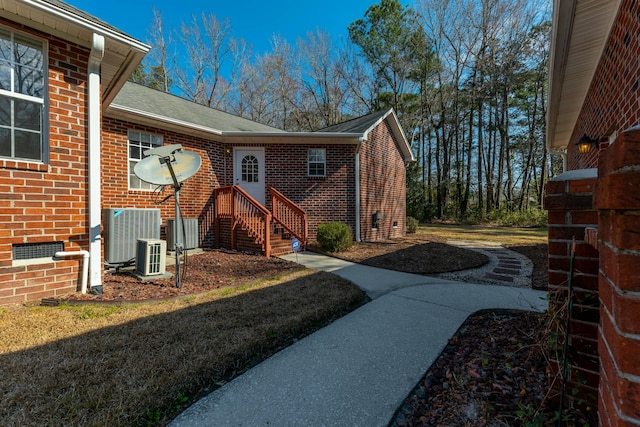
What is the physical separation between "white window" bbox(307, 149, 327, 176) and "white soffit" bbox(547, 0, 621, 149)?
598 centimetres

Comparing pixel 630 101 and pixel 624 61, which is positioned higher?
pixel 624 61

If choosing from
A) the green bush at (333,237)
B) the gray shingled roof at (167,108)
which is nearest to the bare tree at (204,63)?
the gray shingled roof at (167,108)

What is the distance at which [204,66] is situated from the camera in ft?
77.5

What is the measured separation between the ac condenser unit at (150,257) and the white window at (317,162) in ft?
18.6

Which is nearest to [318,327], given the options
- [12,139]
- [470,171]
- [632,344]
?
[632,344]

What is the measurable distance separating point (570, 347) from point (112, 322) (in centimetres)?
397

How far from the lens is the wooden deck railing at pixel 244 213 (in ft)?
24.7

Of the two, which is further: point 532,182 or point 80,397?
point 532,182

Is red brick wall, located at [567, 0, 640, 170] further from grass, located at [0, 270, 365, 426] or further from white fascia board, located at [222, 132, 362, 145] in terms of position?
white fascia board, located at [222, 132, 362, 145]

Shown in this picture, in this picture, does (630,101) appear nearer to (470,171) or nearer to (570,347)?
(570,347)

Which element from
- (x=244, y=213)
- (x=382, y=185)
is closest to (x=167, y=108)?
(x=244, y=213)

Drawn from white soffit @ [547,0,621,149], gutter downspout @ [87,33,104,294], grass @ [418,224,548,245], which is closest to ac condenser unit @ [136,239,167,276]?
gutter downspout @ [87,33,104,294]

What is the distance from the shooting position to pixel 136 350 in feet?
8.61

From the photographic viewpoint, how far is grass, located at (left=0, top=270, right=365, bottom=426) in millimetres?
1920
